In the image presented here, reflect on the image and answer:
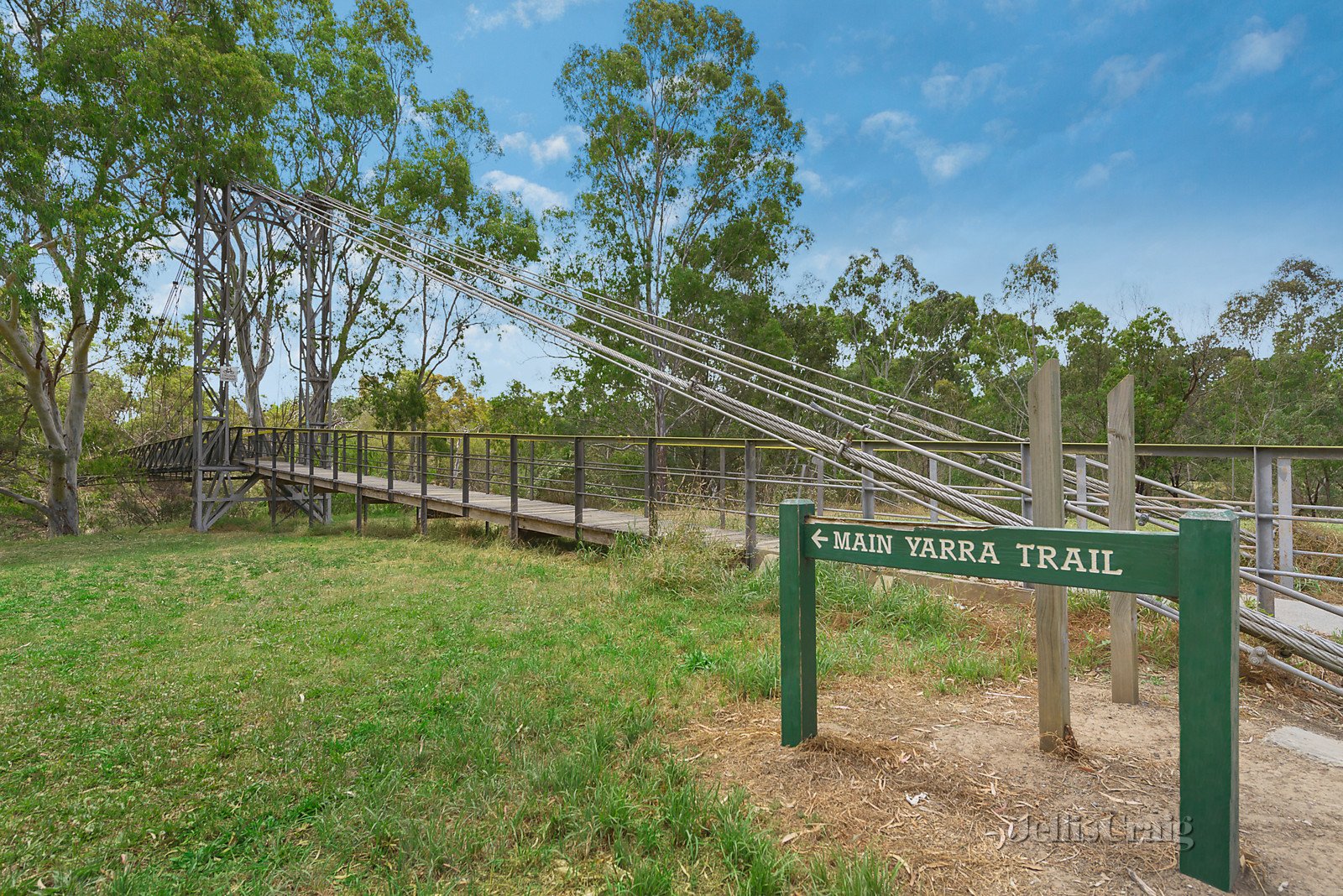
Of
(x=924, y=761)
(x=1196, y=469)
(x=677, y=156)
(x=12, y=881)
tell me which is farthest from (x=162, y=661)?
(x=1196, y=469)

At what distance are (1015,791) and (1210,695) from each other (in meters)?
0.81

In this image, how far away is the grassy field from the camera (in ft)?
7.20

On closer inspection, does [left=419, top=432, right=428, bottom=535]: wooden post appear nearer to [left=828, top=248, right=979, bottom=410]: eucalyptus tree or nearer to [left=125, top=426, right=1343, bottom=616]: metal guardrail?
[left=125, top=426, right=1343, bottom=616]: metal guardrail

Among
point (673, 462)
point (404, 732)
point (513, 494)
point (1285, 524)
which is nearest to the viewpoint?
point (404, 732)

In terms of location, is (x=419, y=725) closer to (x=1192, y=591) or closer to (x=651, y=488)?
(x=1192, y=591)

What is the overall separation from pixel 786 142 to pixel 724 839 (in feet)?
62.8

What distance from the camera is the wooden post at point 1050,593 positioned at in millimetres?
2662

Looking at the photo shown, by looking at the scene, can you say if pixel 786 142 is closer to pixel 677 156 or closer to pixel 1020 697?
pixel 677 156

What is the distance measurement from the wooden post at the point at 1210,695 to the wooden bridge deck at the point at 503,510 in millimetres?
4892

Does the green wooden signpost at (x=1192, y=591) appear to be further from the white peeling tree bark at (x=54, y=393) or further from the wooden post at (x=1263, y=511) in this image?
the white peeling tree bark at (x=54, y=393)

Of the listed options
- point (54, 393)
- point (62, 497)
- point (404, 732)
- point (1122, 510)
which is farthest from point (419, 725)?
point (54, 393)

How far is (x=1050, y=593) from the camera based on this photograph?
2.71 meters

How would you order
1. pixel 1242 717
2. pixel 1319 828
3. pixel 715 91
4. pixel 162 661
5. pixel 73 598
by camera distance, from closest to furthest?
pixel 1319 828, pixel 1242 717, pixel 162 661, pixel 73 598, pixel 715 91

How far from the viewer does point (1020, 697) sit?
3346 mm
